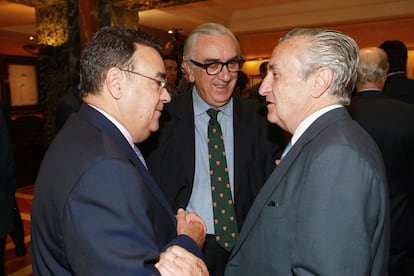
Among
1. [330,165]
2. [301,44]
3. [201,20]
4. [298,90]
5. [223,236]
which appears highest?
[201,20]

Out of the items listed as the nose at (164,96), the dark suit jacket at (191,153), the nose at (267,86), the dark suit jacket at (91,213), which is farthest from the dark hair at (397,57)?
the dark suit jacket at (91,213)

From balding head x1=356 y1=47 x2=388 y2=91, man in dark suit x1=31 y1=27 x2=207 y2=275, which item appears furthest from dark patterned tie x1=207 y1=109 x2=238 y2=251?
balding head x1=356 y1=47 x2=388 y2=91

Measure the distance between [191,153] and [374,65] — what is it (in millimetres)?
1438

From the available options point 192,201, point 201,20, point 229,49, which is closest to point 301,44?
point 229,49

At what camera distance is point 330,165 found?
3.46 ft

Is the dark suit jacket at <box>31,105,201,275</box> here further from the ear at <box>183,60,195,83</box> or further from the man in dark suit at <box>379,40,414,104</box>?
the man in dark suit at <box>379,40,414,104</box>

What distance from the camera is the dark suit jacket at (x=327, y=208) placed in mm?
1029

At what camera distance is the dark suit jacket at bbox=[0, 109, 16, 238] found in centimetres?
267

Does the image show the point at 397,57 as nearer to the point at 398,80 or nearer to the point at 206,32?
the point at 398,80

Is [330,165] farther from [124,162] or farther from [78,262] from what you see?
[78,262]

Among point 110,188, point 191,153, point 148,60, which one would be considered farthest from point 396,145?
point 110,188

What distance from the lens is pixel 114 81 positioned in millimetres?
1162

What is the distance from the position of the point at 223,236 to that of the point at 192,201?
23 centimetres

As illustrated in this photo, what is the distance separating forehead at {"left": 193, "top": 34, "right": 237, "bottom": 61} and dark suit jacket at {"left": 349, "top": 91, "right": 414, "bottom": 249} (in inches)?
41.7
